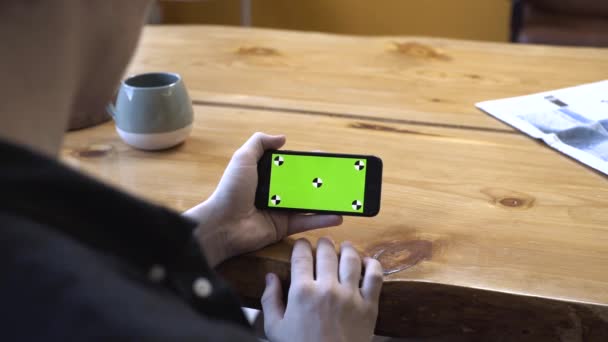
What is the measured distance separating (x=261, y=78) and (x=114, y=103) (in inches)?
10.9

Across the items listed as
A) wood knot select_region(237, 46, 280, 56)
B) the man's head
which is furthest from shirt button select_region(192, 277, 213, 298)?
wood knot select_region(237, 46, 280, 56)

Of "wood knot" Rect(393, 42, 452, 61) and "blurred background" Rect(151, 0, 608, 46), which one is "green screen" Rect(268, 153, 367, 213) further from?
"blurred background" Rect(151, 0, 608, 46)

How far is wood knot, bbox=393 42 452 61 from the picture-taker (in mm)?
1304

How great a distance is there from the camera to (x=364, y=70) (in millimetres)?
1227

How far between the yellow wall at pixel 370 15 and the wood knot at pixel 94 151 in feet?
7.76

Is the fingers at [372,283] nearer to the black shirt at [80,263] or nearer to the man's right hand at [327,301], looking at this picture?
the man's right hand at [327,301]

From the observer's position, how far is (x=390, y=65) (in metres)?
1.26

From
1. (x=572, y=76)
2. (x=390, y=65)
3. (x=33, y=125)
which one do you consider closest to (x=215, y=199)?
(x=33, y=125)

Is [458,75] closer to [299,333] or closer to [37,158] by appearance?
[299,333]

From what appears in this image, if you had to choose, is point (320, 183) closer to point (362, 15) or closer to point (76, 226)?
point (76, 226)

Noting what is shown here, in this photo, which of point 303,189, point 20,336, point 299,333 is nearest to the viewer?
point 20,336

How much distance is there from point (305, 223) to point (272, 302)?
4.1 inches

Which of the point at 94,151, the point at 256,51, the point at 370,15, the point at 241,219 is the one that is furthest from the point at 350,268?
the point at 370,15

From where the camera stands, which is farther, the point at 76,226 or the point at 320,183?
the point at 320,183
